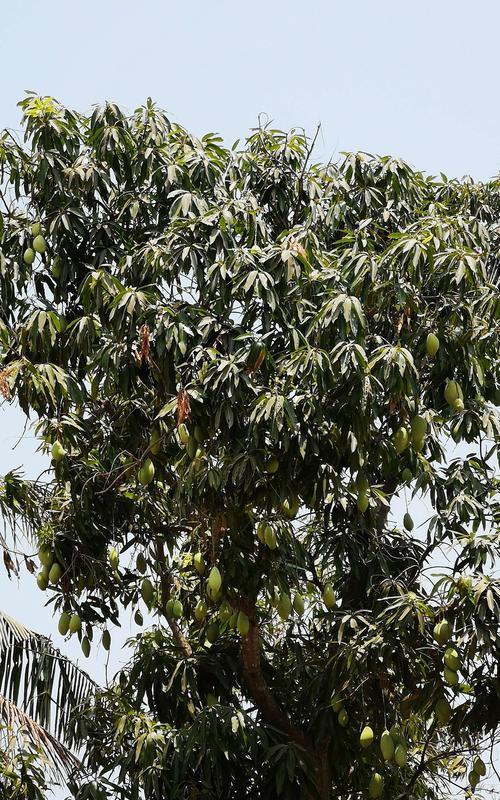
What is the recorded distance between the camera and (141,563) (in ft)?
21.2

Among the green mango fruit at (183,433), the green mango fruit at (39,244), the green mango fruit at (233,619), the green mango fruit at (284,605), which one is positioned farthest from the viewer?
the green mango fruit at (39,244)

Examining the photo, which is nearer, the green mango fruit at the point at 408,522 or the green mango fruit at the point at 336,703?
the green mango fruit at the point at 336,703

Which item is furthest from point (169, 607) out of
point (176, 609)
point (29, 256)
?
point (29, 256)

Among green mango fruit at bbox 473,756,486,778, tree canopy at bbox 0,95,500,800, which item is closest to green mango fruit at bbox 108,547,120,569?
tree canopy at bbox 0,95,500,800

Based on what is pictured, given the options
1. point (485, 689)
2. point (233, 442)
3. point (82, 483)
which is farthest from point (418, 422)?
point (82, 483)

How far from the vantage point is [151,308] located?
18.2 feet

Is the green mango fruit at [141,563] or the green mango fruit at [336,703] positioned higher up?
the green mango fruit at [141,563]

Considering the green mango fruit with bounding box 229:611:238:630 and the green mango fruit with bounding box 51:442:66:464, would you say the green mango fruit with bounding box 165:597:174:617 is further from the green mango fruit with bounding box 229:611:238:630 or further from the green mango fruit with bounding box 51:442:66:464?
the green mango fruit with bounding box 51:442:66:464

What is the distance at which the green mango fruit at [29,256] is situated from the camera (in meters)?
6.15

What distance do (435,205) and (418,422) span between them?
4.72ft

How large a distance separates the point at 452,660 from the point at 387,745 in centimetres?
58

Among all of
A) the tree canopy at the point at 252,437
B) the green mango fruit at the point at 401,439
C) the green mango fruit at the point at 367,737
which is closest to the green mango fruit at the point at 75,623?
the tree canopy at the point at 252,437

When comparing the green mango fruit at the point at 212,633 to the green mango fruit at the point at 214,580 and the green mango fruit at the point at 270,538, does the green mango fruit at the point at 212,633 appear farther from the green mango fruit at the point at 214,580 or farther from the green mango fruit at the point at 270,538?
the green mango fruit at the point at 270,538

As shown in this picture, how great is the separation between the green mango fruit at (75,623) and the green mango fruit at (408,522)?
6.19 feet
